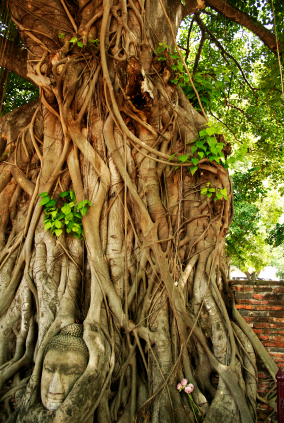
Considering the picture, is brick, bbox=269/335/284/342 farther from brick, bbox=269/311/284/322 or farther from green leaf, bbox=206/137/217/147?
green leaf, bbox=206/137/217/147

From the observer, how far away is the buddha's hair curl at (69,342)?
2.38 meters

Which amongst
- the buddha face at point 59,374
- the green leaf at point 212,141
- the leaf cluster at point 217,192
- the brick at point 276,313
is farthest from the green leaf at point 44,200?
the brick at point 276,313

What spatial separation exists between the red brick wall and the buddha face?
1830 mm

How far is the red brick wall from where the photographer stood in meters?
3.20

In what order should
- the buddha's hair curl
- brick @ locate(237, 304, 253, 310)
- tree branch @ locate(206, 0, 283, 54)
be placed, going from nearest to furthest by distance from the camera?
the buddha's hair curl, brick @ locate(237, 304, 253, 310), tree branch @ locate(206, 0, 283, 54)

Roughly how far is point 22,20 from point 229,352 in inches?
152

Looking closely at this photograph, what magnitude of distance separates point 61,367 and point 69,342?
0.17 metres

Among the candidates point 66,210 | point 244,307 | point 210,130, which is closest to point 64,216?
point 66,210

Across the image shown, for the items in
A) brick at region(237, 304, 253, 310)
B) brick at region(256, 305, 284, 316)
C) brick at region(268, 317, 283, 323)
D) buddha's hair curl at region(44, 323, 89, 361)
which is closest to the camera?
buddha's hair curl at region(44, 323, 89, 361)

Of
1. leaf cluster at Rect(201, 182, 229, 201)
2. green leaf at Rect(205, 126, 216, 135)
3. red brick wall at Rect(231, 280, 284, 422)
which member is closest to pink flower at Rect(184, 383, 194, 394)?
red brick wall at Rect(231, 280, 284, 422)

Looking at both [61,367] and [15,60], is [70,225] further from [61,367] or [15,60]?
[15,60]

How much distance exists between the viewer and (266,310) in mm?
3434

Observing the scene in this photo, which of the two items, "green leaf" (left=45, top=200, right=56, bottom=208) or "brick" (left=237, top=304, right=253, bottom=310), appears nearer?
"green leaf" (left=45, top=200, right=56, bottom=208)

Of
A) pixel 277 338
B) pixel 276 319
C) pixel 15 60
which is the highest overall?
pixel 15 60
